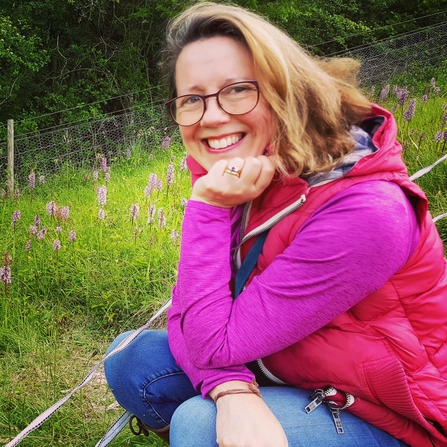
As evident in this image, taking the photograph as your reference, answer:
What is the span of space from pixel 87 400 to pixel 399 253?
1.61m

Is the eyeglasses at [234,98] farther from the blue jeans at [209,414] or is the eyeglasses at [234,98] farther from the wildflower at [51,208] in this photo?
the wildflower at [51,208]

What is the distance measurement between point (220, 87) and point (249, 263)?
0.47 m

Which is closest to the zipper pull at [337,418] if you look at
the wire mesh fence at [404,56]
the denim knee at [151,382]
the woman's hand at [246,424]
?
the woman's hand at [246,424]

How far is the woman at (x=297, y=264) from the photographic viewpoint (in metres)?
1.13

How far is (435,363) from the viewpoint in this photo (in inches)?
46.7

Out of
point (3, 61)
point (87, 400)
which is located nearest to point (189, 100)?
point (87, 400)

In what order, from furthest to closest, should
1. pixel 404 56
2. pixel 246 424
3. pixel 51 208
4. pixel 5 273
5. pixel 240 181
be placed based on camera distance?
pixel 404 56
pixel 51 208
pixel 5 273
pixel 240 181
pixel 246 424

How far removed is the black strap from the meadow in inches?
36.7

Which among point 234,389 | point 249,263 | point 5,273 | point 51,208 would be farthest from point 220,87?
point 51,208

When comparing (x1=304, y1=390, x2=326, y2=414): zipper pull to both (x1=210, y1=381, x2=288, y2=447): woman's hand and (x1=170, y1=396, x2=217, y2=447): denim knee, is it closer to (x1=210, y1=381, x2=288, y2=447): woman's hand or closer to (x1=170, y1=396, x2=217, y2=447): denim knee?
(x1=210, y1=381, x2=288, y2=447): woman's hand

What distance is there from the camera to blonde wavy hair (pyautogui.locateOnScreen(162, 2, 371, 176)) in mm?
1291

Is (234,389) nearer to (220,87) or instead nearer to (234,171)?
(234,171)

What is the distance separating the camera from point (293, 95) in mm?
1328

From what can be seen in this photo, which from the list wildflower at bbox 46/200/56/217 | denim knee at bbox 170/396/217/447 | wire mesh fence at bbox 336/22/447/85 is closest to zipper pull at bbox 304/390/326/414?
denim knee at bbox 170/396/217/447
